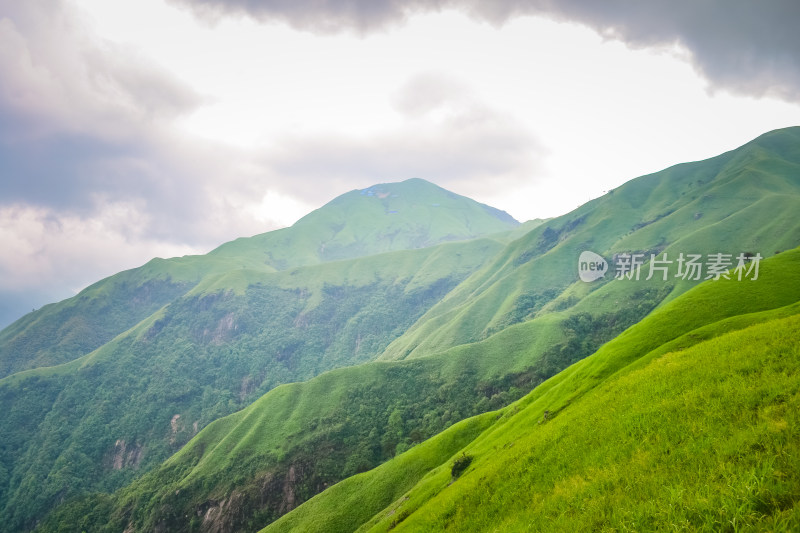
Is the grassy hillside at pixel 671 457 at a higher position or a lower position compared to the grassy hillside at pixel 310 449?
higher

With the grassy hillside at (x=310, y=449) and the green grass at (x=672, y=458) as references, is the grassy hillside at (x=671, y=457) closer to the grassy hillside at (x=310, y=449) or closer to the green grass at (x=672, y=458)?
the green grass at (x=672, y=458)

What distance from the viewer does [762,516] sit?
12.6 metres

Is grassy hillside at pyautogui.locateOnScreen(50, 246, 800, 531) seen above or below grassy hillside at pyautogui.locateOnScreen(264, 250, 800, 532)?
below

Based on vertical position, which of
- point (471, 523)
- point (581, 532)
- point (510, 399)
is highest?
point (581, 532)

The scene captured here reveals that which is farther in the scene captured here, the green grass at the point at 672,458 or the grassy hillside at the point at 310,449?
the grassy hillside at the point at 310,449

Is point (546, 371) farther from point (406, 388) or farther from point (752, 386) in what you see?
point (752, 386)

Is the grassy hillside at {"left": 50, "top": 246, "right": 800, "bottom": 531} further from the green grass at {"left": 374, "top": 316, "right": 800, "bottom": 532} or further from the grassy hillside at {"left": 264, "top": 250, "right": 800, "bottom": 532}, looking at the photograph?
the green grass at {"left": 374, "top": 316, "right": 800, "bottom": 532}

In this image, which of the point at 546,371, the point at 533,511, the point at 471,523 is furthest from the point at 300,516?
the point at 546,371

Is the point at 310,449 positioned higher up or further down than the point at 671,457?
further down

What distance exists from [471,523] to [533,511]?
27.7 ft

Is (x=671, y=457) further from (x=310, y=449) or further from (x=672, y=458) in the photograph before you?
(x=310, y=449)

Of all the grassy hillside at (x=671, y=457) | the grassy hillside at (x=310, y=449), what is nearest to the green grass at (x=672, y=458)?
the grassy hillside at (x=671, y=457)

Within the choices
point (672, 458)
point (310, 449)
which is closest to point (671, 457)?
point (672, 458)

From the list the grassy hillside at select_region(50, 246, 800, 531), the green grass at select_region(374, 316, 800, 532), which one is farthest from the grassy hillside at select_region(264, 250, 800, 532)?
the grassy hillside at select_region(50, 246, 800, 531)
